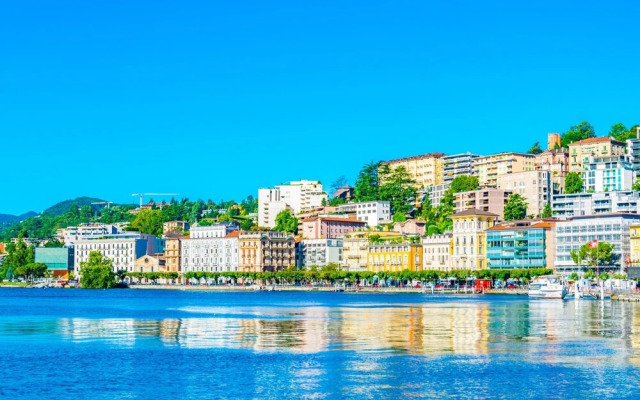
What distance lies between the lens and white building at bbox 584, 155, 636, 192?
14188 cm

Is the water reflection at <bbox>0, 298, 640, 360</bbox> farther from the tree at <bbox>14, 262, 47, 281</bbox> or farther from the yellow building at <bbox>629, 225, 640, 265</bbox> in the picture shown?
the tree at <bbox>14, 262, 47, 281</bbox>

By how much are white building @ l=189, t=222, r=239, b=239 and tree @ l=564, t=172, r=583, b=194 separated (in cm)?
5695

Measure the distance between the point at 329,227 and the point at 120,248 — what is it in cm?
4218

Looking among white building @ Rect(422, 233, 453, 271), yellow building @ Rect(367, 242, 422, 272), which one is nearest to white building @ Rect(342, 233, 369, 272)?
yellow building @ Rect(367, 242, 422, 272)

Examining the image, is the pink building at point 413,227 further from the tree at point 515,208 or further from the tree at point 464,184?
the tree at point 515,208

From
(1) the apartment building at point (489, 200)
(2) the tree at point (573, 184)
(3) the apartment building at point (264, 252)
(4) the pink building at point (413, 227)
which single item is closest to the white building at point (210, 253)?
(3) the apartment building at point (264, 252)

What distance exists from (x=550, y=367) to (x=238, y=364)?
10.5 meters

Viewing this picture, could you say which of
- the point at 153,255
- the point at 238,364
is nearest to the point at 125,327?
the point at 238,364

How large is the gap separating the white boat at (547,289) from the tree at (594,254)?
10814 mm

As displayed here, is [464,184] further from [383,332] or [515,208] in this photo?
[383,332]

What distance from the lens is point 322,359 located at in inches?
1382

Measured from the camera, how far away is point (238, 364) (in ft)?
112

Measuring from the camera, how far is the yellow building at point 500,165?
16323 cm

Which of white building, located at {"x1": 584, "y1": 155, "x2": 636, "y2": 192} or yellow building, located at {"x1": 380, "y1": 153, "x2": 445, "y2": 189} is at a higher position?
yellow building, located at {"x1": 380, "y1": 153, "x2": 445, "y2": 189}
